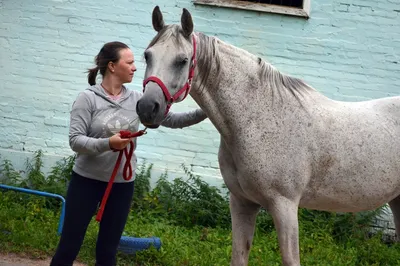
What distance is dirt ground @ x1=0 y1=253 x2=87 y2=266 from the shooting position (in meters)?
5.75

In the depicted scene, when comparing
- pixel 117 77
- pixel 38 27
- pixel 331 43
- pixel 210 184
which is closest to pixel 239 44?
pixel 331 43

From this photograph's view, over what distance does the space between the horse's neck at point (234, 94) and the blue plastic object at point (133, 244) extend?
2392mm

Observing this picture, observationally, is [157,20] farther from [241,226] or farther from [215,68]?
[241,226]

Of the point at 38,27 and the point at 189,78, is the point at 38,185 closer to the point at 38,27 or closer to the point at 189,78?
the point at 38,27

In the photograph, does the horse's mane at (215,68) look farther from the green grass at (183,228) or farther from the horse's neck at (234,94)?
the green grass at (183,228)

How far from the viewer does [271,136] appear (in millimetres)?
3840

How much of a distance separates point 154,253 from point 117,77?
2.28 metres

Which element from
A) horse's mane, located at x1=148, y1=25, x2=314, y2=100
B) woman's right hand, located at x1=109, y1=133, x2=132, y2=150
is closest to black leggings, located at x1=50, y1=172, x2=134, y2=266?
woman's right hand, located at x1=109, y1=133, x2=132, y2=150

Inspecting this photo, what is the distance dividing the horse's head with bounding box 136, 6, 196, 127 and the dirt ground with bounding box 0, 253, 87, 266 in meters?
2.85

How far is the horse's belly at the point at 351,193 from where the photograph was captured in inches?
158

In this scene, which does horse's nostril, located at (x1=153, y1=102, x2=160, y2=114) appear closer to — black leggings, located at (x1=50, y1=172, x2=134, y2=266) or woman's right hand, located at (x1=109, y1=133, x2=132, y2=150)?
woman's right hand, located at (x1=109, y1=133, x2=132, y2=150)

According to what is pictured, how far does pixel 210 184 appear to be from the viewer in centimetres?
754

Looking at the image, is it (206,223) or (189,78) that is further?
(206,223)

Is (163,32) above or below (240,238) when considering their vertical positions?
above
